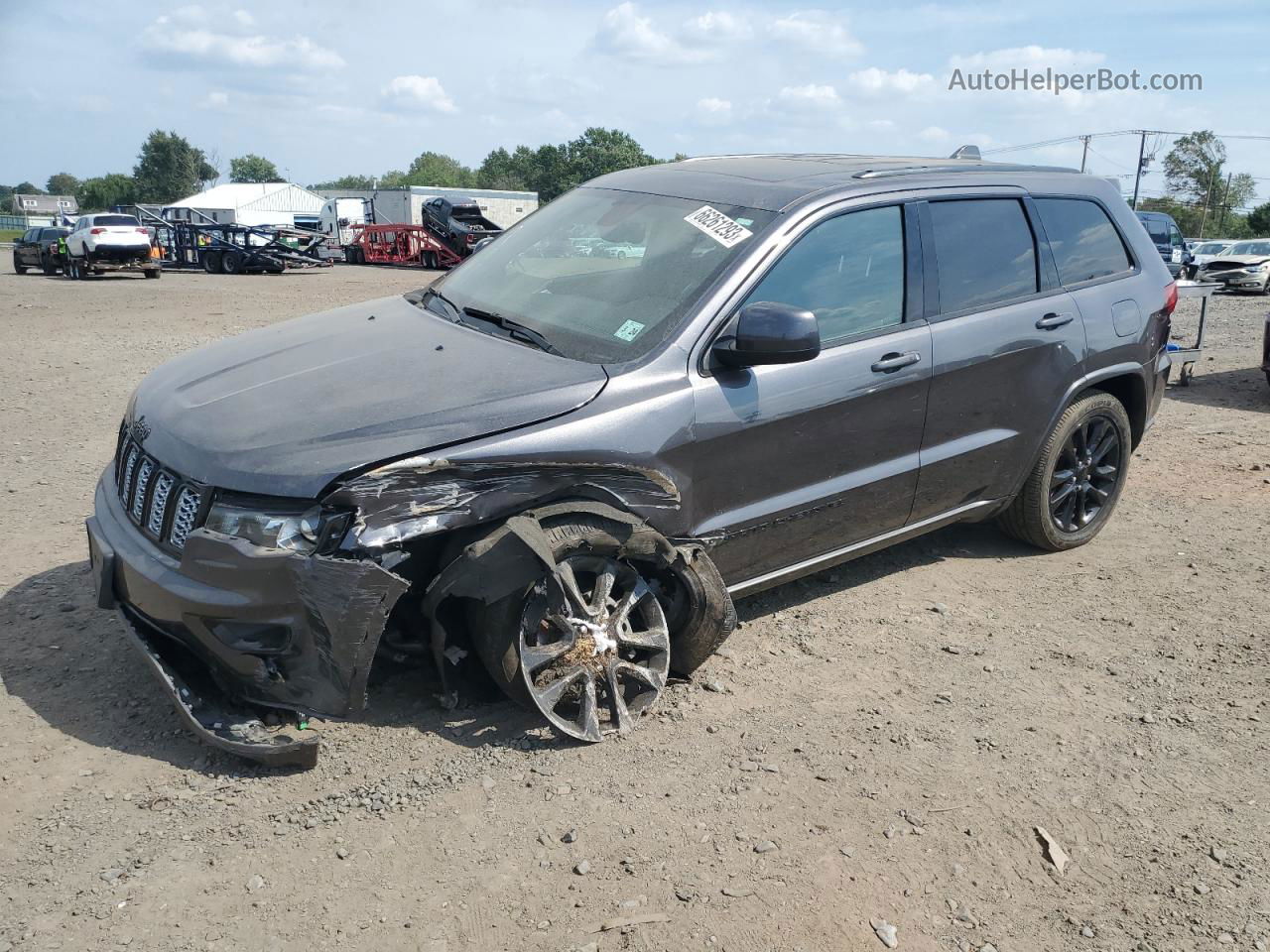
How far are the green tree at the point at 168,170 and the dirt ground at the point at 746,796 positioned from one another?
426 ft

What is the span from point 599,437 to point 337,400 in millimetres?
856

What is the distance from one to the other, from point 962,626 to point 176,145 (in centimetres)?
13397

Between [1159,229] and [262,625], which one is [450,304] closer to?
[262,625]

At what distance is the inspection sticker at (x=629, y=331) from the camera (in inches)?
142

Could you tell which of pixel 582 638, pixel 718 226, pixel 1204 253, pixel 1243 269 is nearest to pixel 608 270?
pixel 718 226

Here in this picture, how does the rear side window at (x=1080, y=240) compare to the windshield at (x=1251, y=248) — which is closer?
the rear side window at (x=1080, y=240)

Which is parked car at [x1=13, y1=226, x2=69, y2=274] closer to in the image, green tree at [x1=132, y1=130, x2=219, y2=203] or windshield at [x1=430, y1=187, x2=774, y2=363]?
windshield at [x1=430, y1=187, x2=774, y2=363]

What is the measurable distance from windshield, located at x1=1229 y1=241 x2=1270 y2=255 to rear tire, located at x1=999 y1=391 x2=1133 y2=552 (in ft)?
76.4

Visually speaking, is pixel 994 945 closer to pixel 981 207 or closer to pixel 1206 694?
pixel 1206 694

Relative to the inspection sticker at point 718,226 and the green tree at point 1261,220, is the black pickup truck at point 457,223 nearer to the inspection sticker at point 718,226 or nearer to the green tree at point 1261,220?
the inspection sticker at point 718,226

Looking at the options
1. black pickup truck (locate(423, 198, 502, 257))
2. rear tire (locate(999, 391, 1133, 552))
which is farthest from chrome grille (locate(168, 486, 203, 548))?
black pickup truck (locate(423, 198, 502, 257))

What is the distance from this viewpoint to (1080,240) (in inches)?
197

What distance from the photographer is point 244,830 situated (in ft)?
9.57

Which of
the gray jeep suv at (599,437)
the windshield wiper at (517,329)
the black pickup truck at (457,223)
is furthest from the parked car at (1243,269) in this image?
the windshield wiper at (517,329)
